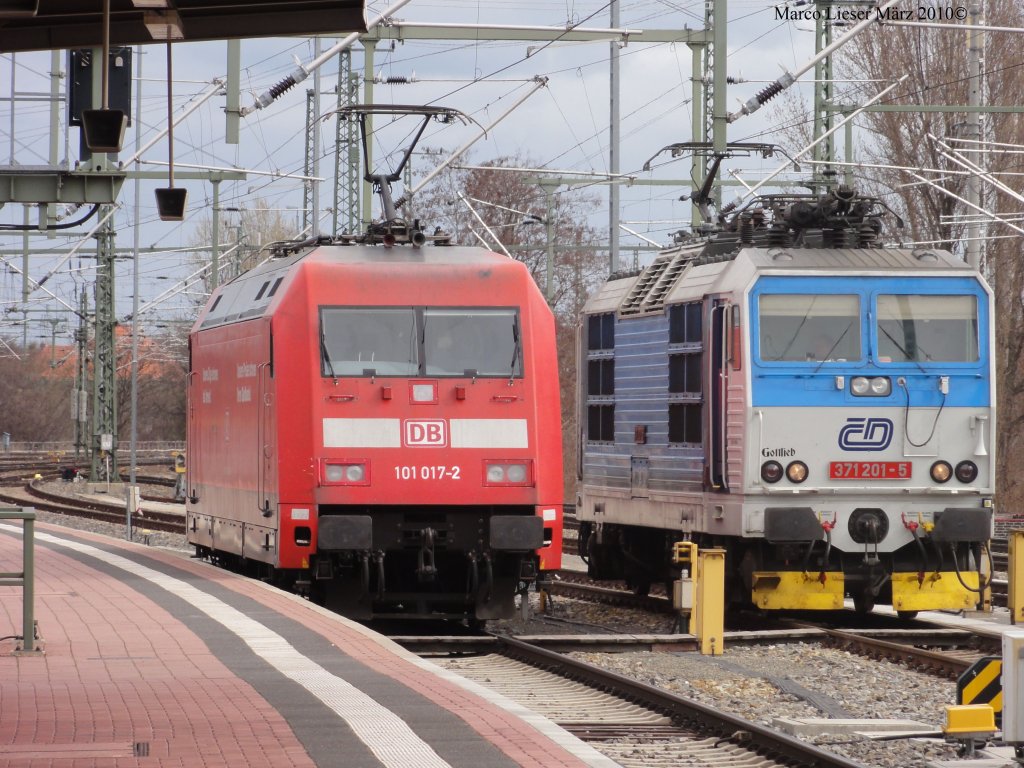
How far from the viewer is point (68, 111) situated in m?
16.9

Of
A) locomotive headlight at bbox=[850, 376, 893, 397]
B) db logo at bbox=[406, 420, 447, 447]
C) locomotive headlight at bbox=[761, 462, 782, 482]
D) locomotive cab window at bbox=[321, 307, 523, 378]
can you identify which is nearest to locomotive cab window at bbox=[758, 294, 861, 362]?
locomotive headlight at bbox=[850, 376, 893, 397]

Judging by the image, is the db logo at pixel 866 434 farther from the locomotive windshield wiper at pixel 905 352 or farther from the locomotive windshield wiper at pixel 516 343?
the locomotive windshield wiper at pixel 516 343

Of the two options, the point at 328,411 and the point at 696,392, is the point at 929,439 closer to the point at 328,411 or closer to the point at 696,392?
the point at 696,392

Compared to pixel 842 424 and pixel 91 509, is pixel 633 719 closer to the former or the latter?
pixel 842 424

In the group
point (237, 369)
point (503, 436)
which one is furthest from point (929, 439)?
point (237, 369)

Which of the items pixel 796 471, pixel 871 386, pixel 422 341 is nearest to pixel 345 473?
pixel 422 341

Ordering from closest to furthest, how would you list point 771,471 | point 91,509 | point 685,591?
point 685,591, point 771,471, point 91,509

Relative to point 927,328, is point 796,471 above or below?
below

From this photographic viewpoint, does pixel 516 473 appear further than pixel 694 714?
Yes

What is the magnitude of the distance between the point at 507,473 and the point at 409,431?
0.90 meters

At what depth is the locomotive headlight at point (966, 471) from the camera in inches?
642

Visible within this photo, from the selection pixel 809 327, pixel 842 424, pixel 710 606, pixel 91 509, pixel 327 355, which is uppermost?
pixel 809 327

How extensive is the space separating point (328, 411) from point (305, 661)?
414 cm

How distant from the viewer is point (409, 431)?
1531 cm
